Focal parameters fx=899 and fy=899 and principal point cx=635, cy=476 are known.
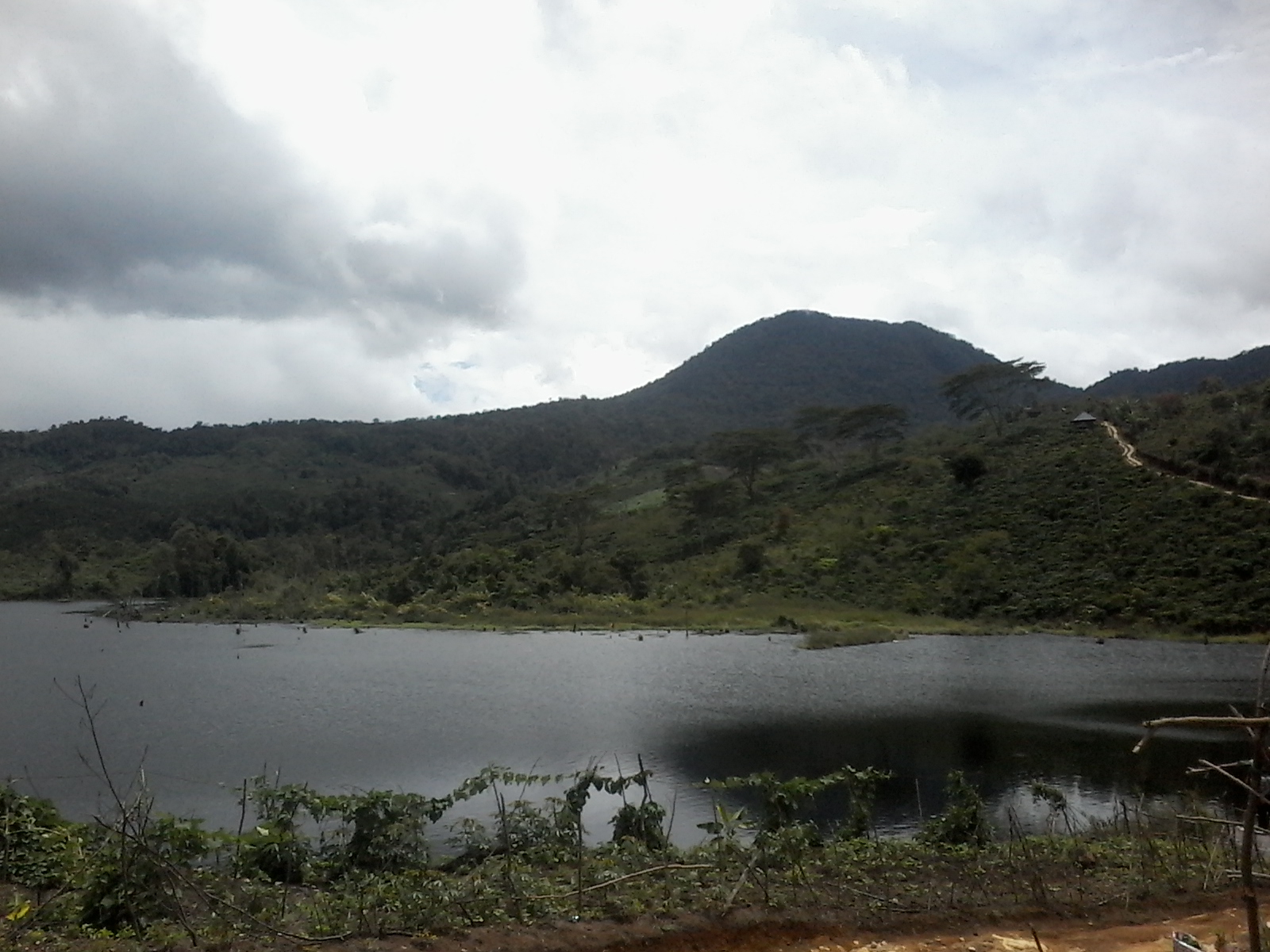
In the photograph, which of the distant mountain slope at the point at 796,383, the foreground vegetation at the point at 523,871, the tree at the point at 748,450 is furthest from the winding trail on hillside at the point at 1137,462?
the distant mountain slope at the point at 796,383

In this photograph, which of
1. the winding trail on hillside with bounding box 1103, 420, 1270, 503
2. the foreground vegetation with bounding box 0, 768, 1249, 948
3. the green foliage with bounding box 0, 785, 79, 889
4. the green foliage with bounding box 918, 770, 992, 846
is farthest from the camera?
the winding trail on hillside with bounding box 1103, 420, 1270, 503

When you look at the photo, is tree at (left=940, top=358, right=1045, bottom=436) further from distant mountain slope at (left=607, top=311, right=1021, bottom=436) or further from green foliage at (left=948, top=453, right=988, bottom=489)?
distant mountain slope at (left=607, top=311, right=1021, bottom=436)

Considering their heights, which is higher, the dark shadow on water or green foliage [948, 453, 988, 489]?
green foliage [948, 453, 988, 489]

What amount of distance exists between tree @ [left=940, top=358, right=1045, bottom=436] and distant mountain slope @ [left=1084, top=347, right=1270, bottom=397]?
108 feet

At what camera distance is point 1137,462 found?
4903 cm

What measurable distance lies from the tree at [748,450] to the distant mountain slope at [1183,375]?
50.0 m

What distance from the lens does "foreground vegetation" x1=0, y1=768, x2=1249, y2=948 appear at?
7484 mm

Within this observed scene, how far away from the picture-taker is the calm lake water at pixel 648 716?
1656 cm

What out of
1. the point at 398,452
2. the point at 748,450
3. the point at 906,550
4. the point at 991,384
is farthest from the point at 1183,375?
the point at 398,452

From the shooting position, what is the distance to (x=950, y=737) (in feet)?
65.4

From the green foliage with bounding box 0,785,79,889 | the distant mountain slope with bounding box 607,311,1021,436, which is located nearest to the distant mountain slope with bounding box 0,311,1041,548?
the distant mountain slope with bounding box 607,311,1021,436

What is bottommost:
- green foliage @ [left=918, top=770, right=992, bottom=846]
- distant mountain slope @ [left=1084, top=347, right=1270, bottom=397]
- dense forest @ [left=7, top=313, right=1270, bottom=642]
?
green foliage @ [left=918, top=770, right=992, bottom=846]

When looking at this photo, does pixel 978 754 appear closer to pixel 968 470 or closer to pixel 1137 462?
pixel 1137 462

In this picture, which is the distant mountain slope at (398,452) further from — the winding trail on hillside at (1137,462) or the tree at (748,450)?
the winding trail on hillside at (1137,462)
